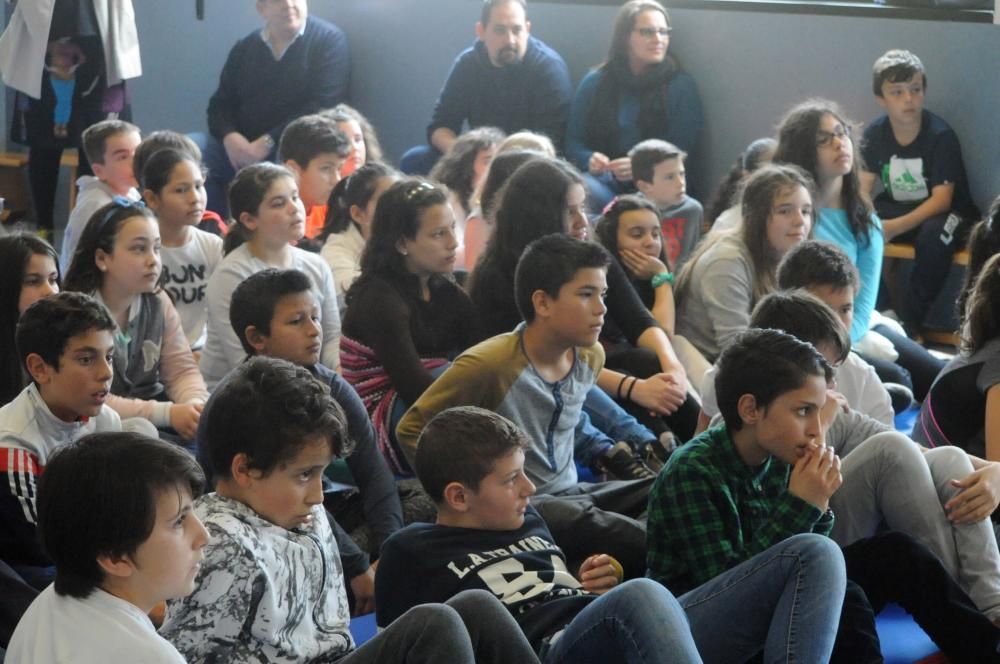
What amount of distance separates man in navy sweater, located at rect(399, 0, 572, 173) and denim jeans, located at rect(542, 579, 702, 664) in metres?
3.71

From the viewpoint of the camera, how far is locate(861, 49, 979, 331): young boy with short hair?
491 centimetres

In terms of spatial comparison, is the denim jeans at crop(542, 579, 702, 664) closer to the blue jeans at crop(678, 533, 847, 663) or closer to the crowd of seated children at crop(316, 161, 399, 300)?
the blue jeans at crop(678, 533, 847, 663)

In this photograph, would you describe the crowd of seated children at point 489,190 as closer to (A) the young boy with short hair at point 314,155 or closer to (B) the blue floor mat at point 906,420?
(A) the young boy with short hair at point 314,155

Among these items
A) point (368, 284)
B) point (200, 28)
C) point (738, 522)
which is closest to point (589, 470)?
point (368, 284)

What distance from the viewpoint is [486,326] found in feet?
10.7

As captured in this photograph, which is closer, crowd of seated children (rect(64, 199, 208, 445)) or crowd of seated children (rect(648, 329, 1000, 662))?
crowd of seated children (rect(648, 329, 1000, 662))

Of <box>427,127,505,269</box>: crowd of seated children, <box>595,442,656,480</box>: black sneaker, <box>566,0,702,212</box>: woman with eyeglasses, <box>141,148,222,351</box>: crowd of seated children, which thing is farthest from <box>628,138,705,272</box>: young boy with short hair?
<box>595,442,656,480</box>: black sneaker

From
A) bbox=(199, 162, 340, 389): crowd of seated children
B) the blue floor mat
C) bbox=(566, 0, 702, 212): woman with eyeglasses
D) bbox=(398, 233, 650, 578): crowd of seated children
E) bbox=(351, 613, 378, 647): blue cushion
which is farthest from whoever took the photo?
bbox=(566, 0, 702, 212): woman with eyeglasses

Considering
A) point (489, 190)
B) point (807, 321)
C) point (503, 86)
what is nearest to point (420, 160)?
point (503, 86)

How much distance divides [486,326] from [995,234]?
136 centimetres

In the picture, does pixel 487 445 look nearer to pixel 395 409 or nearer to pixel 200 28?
pixel 395 409

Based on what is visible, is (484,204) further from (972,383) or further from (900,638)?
(900,638)

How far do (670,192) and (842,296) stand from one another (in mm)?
1619

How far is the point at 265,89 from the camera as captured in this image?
5.84 metres
